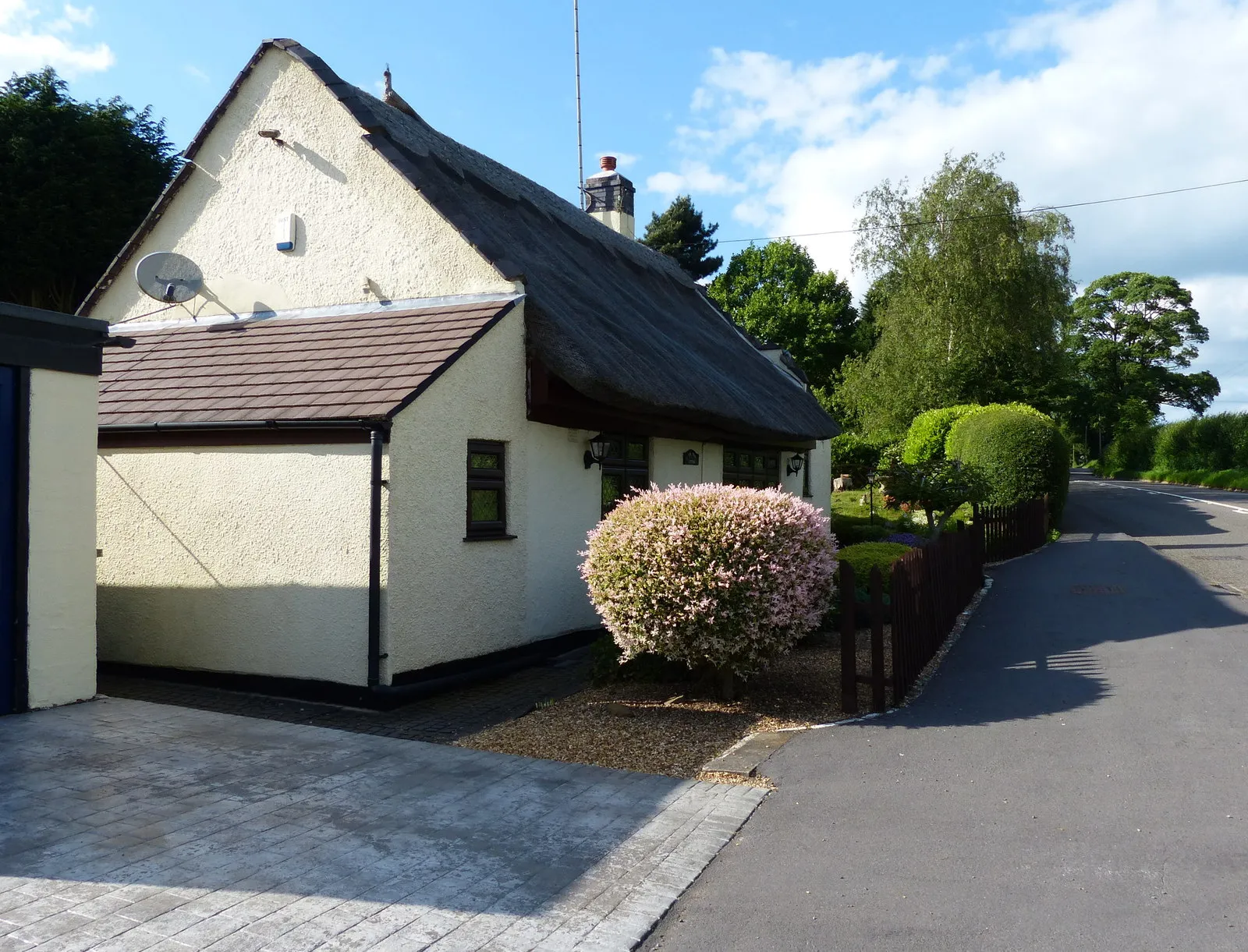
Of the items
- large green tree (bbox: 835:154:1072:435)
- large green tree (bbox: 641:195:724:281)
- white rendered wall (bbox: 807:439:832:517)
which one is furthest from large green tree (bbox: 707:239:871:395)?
white rendered wall (bbox: 807:439:832:517)

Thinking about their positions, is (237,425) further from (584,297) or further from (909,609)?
(909,609)

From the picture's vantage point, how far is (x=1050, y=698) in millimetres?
7965

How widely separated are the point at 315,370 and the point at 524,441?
2138 millimetres

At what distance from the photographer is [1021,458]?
2125cm

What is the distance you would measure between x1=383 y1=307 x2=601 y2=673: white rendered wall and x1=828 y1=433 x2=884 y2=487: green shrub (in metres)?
22.8

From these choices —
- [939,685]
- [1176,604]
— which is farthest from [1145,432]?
[939,685]

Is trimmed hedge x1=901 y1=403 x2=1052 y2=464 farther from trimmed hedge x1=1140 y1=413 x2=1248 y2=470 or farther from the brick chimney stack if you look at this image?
trimmed hedge x1=1140 y1=413 x2=1248 y2=470

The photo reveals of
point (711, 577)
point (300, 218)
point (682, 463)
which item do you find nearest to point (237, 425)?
point (300, 218)

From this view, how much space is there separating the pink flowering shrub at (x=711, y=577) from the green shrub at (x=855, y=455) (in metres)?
25.3

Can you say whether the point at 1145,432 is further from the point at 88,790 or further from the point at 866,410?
the point at 88,790

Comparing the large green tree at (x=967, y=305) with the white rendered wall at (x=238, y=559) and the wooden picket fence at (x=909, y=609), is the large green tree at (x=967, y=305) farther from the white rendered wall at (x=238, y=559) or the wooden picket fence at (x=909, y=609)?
the white rendered wall at (x=238, y=559)

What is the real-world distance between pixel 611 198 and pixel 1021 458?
422 inches

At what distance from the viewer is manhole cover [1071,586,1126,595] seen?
13.3 m

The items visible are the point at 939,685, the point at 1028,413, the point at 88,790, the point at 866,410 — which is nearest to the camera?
the point at 88,790
